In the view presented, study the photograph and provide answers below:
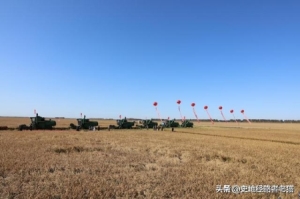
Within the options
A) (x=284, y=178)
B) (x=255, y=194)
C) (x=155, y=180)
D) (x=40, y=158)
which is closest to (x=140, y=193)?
(x=155, y=180)

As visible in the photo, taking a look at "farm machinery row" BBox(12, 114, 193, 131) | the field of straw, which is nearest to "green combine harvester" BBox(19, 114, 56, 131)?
"farm machinery row" BBox(12, 114, 193, 131)

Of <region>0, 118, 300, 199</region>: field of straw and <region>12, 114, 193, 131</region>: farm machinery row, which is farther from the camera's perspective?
<region>12, 114, 193, 131</region>: farm machinery row

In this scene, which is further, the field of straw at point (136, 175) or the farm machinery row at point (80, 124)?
the farm machinery row at point (80, 124)

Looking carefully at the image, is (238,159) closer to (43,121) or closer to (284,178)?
(284,178)

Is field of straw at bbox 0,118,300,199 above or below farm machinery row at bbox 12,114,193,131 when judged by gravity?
below

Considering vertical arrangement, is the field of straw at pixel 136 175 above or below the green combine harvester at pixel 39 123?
below

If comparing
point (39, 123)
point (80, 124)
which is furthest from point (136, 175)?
point (80, 124)

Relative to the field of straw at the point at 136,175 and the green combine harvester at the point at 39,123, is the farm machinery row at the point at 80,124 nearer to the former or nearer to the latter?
the green combine harvester at the point at 39,123

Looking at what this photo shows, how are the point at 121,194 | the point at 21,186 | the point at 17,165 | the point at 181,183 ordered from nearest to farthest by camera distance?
1. the point at 121,194
2. the point at 21,186
3. the point at 181,183
4. the point at 17,165

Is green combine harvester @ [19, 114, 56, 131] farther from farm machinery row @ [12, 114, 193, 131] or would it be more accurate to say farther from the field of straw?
the field of straw

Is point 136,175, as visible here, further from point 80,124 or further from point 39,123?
point 80,124

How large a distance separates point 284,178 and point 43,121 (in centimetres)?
4074

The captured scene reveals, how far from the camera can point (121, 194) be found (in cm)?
852

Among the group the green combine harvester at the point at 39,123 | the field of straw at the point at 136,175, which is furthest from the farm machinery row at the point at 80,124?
the field of straw at the point at 136,175
